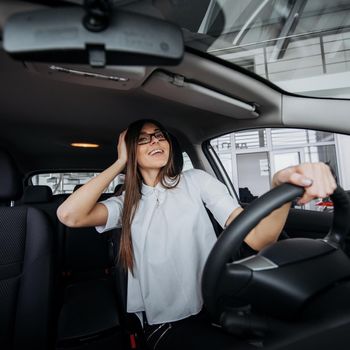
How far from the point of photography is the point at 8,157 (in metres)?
1.35

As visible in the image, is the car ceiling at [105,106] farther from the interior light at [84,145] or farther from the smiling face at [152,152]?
the smiling face at [152,152]

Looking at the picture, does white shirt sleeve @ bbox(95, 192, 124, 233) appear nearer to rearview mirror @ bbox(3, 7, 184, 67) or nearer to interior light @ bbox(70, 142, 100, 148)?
rearview mirror @ bbox(3, 7, 184, 67)

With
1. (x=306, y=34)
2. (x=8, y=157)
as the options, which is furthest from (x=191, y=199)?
(x=306, y=34)

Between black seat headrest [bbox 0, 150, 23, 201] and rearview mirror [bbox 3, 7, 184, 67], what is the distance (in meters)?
1.03

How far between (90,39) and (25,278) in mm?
1160

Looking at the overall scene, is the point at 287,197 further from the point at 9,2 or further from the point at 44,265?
the point at 44,265

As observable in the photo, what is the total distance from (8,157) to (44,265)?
573mm

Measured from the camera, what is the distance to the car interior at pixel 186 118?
50 cm

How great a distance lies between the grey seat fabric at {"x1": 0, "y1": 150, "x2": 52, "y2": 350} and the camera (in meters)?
1.16

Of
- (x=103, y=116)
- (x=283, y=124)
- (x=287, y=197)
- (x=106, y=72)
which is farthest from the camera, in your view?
(x=103, y=116)

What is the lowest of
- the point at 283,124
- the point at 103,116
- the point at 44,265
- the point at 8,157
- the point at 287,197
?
the point at 44,265

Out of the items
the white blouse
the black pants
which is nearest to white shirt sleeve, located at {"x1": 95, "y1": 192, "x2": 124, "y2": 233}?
the white blouse

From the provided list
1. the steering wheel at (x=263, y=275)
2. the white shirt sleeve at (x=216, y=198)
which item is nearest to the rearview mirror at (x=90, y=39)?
the steering wheel at (x=263, y=275)

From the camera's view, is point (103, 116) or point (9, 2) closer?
point (9, 2)
